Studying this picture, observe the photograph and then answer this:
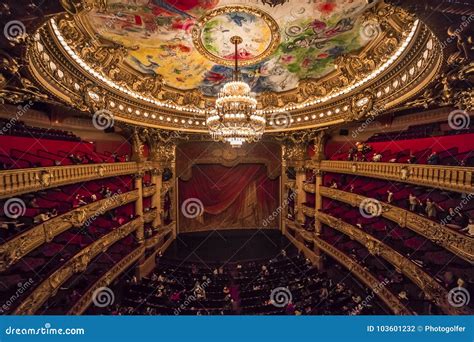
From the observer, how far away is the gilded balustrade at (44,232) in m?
4.50

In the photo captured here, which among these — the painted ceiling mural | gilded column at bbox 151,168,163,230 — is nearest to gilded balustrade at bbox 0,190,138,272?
gilded column at bbox 151,168,163,230

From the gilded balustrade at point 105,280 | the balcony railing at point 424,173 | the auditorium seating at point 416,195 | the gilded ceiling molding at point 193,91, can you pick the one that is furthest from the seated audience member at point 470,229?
the gilded balustrade at point 105,280

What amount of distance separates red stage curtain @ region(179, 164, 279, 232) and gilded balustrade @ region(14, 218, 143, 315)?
20.7ft

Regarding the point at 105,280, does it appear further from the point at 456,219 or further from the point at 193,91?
the point at 456,219

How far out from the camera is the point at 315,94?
35.4 feet

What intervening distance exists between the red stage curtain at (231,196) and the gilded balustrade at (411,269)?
6674 millimetres

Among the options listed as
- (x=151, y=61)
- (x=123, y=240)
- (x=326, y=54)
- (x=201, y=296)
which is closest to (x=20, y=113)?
(x=151, y=61)

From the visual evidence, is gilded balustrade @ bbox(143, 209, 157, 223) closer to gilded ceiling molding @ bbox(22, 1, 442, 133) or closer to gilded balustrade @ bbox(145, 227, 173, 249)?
gilded balustrade @ bbox(145, 227, 173, 249)

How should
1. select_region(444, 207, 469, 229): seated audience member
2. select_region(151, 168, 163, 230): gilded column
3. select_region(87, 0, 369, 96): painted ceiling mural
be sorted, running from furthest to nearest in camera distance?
select_region(151, 168, 163, 230): gilded column, select_region(87, 0, 369, 96): painted ceiling mural, select_region(444, 207, 469, 229): seated audience member

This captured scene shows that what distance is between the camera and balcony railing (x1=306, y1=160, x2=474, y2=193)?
4.77 metres

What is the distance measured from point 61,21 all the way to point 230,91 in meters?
4.45

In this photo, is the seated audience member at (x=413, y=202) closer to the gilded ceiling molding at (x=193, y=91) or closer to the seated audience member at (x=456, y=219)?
the seated audience member at (x=456, y=219)

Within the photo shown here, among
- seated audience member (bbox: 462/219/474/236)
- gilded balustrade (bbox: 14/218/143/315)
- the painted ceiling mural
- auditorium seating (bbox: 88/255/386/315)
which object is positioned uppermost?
the painted ceiling mural

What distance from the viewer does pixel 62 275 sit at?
6.17 meters
